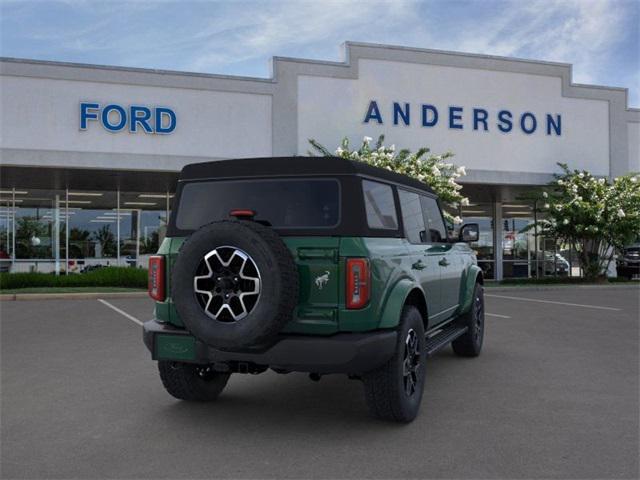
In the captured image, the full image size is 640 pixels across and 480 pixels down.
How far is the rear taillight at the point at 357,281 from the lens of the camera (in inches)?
174

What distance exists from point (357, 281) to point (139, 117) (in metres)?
16.5

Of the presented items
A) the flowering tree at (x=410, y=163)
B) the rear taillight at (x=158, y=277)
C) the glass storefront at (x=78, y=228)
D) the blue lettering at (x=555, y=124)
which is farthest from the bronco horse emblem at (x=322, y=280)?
the blue lettering at (x=555, y=124)

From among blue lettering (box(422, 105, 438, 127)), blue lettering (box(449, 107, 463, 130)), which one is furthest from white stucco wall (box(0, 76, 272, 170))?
blue lettering (box(449, 107, 463, 130))

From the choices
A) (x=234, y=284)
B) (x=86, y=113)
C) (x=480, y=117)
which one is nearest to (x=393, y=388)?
(x=234, y=284)

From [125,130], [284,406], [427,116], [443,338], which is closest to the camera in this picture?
[284,406]

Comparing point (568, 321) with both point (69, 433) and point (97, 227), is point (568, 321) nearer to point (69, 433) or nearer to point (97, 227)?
A: point (69, 433)

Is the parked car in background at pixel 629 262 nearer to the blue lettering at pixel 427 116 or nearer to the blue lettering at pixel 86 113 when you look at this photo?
the blue lettering at pixel 427 116

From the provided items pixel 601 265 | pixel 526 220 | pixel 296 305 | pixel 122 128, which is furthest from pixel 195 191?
pixel 526 220

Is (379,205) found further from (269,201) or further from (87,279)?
(87,279)

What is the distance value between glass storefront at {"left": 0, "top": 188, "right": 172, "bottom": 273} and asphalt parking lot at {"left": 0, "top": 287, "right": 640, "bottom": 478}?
50.4 feet

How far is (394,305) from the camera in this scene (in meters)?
4.70

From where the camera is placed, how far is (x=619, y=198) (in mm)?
22453

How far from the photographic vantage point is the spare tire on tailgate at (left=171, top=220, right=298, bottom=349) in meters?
4.27

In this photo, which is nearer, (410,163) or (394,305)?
(394,305)
